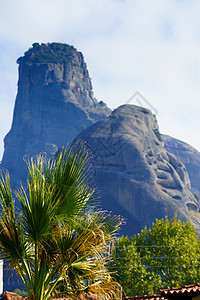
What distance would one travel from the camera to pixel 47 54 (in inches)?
5886

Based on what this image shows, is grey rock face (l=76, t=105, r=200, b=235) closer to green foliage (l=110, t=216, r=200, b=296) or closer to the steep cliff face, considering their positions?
the steep cliff face

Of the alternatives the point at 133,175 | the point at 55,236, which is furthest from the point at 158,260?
the point at 133,175

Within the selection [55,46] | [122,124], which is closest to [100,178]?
[122,124]

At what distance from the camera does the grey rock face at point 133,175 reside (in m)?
88.4

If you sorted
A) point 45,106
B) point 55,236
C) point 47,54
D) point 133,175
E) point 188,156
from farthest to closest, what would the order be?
point 188,156 → point 45,106 → point 47,54 → point 133,175 → point 55,236

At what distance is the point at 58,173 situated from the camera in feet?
18.0

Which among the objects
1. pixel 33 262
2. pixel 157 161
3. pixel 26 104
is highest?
pixel 26 104

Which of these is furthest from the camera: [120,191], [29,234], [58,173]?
[120,191]

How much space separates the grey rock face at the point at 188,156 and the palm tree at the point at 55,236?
510 ft

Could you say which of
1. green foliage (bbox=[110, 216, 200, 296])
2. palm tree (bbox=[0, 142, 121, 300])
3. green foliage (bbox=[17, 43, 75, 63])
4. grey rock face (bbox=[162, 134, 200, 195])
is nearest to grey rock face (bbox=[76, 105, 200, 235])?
green foliage (bbox=[17, 43, 75, 63])

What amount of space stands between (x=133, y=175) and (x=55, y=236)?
88.2 metres

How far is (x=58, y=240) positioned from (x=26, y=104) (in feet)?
500

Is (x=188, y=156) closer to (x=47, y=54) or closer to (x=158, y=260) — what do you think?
(x=47, y=54)

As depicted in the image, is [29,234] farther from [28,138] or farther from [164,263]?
[28,138]
